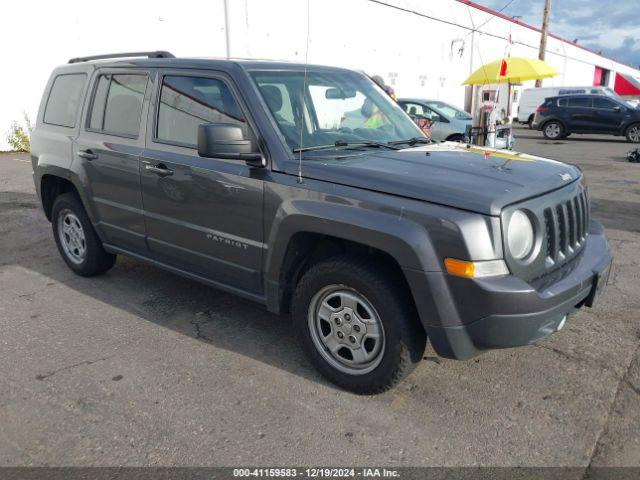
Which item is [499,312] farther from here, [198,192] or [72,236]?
[72,236]

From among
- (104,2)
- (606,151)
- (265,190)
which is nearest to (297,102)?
(265,190)

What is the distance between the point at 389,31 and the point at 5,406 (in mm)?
24245

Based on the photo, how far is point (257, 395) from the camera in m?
3.17

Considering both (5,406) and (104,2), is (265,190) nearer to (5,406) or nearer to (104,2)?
A: (5,406)

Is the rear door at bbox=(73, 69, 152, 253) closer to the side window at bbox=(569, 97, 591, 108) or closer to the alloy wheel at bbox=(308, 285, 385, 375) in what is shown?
the alloy wheel at bbox=(308, 285, 385, 375)

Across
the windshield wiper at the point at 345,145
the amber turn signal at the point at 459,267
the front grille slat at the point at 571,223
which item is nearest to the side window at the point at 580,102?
the windshield wiper at the point at 345,145

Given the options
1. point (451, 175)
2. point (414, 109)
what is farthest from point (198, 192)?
point (414, 109)

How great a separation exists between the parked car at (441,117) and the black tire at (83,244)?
10.1 metres

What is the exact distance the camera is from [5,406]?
3051 mm

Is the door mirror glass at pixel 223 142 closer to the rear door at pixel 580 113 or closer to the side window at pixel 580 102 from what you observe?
the rear door at pixel 580 113

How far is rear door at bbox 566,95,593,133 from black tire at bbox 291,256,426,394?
784 inches

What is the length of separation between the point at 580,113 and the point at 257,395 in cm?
2042

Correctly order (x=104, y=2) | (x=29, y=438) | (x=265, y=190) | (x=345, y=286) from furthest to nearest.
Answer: (x=104, y=2), (x=265, y=190), (x=345, y=286), (x=29, y=438)

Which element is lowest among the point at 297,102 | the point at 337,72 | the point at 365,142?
the point at 365,142
